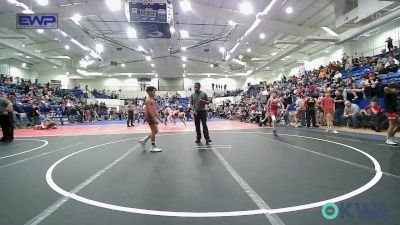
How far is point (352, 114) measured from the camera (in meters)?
12.3

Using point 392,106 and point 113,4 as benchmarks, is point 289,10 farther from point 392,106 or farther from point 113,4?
point 392,106

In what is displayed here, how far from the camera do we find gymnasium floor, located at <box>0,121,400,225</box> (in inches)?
103

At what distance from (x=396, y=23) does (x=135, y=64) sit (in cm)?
3507

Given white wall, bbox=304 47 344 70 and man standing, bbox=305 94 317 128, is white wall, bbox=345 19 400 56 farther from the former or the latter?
man standing, bbox=305 94 317 128

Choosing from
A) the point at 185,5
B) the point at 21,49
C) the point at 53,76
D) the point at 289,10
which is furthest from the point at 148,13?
the point at 53,76

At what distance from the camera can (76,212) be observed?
2.75m

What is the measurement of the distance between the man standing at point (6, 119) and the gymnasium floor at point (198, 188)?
4.63 m

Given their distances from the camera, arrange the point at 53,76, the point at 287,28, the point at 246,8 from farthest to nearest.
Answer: the point at 53,76, the point at 287,28, the point at 246,8

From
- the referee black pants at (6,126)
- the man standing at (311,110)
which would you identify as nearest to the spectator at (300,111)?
the man standing at (311,110)

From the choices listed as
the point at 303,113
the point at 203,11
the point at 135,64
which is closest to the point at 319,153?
the point at 303,113

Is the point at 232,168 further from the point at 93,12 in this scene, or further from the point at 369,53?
the point at 369,53

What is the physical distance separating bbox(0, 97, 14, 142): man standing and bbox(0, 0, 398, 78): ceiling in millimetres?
7779

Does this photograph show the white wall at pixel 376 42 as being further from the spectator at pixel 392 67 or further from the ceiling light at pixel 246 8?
the ceiling light at pixel 246 8

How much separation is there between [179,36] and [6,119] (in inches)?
896
